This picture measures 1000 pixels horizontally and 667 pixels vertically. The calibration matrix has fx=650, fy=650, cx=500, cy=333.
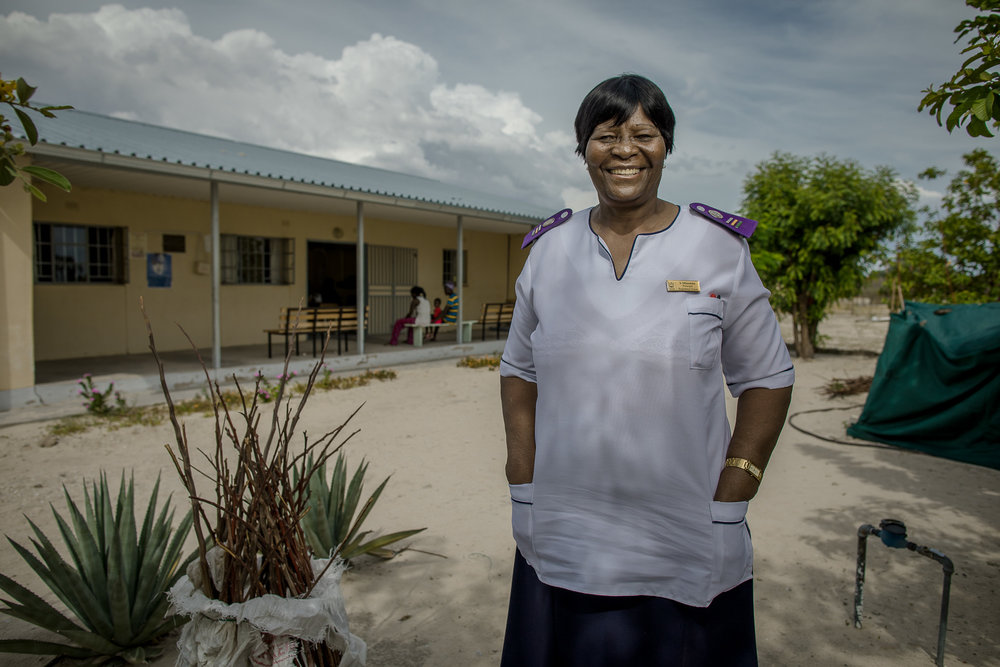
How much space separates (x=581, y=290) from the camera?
148 cm

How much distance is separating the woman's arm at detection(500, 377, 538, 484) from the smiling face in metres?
0.51

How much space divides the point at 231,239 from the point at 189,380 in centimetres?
393

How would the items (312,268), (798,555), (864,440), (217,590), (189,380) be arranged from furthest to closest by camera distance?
→ (312,268)
(189,380)
(864,440)
(798,555)
(217,590)

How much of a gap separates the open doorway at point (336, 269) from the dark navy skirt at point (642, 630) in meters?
13.3

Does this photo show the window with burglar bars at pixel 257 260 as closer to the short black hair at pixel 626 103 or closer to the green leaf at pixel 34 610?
the green leaf at pixel 34 610

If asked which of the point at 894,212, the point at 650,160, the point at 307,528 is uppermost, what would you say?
the point at 894,212

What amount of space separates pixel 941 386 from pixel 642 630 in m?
5.98

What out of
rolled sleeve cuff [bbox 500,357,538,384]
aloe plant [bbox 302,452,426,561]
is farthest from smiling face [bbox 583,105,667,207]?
aloe plant [bbox 302,452,426,561]

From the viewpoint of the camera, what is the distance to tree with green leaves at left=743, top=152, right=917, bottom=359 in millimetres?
11906

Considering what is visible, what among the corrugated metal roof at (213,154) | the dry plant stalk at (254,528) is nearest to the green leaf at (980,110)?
the dry plant stalk at (254,528)

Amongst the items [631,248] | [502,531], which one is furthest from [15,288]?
[631,248]

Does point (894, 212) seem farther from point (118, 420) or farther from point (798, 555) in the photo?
point (118, 420)

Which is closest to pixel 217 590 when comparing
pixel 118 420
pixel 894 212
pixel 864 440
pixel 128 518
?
pixel 128 518

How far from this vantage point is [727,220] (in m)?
1.51
